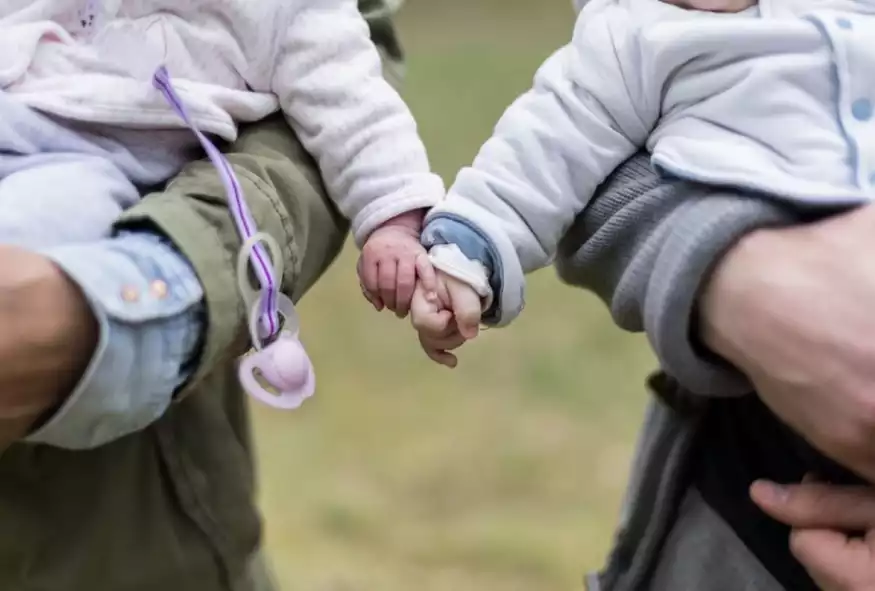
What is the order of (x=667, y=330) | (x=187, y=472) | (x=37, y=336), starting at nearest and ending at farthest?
(x=37, y=336)
(x=667, y=330)
(x=187, y=472)

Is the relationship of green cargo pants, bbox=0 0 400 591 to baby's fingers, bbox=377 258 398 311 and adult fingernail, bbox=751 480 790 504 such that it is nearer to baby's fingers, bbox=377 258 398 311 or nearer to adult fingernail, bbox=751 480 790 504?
baby's fingers, bbox=377 258 398 311

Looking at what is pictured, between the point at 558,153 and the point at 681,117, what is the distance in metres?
0.07

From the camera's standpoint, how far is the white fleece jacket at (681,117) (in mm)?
559

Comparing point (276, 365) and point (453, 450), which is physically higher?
point (276, 365)

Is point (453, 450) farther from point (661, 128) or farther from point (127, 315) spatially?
point (127, 315)

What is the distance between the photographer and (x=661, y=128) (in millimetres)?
597

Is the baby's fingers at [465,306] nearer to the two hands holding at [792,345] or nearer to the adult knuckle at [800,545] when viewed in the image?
the two hands holding at [792,345]

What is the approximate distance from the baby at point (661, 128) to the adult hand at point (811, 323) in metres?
0.03

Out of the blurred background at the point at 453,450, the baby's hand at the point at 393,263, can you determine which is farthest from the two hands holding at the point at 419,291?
the blurred background at the point at 453,450

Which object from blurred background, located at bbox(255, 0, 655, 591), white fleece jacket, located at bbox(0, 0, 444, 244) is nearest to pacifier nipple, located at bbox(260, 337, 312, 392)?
white fleece jacket, located at bbox(0, 0, 444, 244)

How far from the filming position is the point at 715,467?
2.07 feet

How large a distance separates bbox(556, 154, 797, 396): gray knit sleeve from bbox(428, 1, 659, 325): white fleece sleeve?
0.7 inches

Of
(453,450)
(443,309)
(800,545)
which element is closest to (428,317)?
(443,309)

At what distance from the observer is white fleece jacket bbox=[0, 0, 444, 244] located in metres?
0.62
